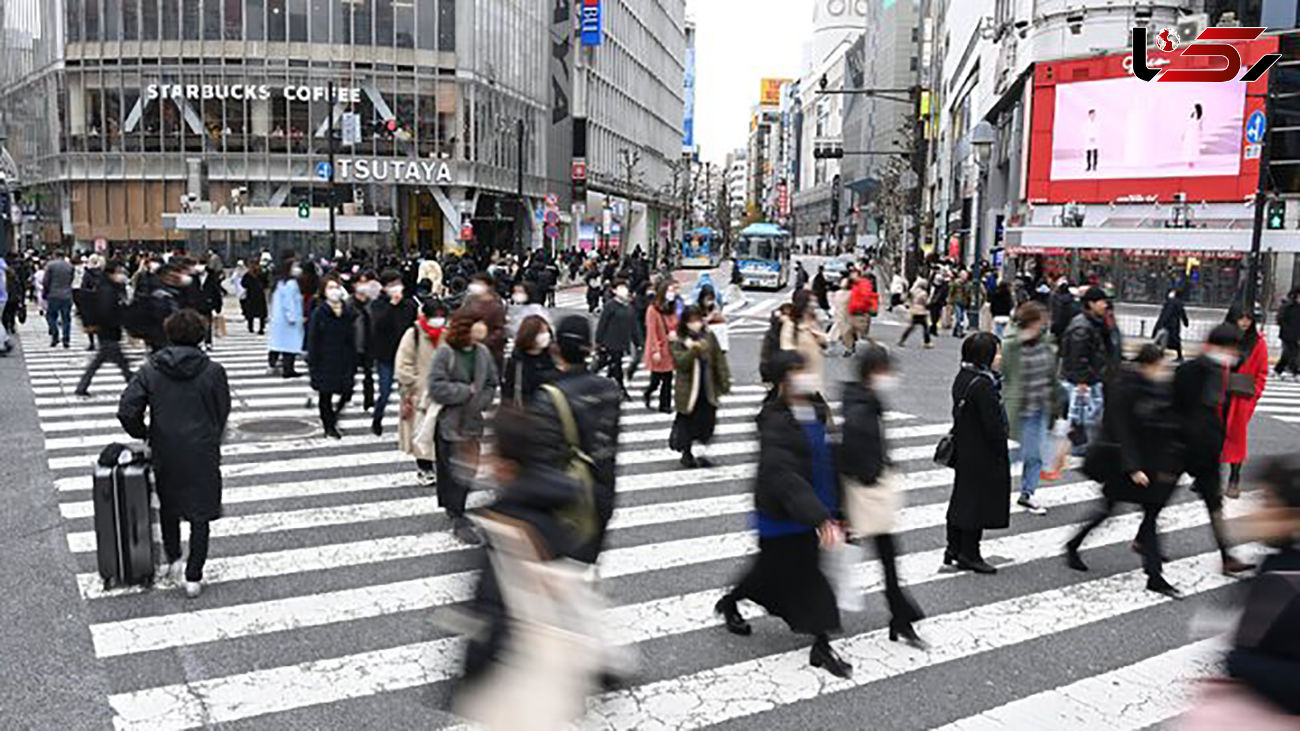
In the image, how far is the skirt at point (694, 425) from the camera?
10.7 m

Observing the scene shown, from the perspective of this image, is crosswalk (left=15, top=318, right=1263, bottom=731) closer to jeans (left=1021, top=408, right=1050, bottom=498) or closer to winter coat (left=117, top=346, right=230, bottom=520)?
jeans (left=1021, top=408, right=1050, bottom=498)

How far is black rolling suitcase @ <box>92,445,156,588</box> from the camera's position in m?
6.55

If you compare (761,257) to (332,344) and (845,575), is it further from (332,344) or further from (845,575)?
(845,575)

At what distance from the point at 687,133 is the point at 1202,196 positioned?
13134 cm

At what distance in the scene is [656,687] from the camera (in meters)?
5.54

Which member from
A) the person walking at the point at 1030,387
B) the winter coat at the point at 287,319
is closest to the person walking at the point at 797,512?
the person walking at the point at 1030,387

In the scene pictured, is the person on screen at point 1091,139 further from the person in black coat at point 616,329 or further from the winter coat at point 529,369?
the winter coat at point 529,369

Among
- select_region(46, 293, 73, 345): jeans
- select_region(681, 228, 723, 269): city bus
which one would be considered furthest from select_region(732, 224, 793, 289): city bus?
select_region(46, 293, 73, 345): jeans

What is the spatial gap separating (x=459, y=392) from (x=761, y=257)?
4264cm

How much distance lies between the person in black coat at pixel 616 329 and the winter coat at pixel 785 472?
847 cm

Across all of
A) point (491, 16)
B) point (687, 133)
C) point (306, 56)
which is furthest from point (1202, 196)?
point (687, 133)

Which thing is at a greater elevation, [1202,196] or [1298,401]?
[1202,196]

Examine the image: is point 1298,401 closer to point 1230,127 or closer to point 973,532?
point 973,532

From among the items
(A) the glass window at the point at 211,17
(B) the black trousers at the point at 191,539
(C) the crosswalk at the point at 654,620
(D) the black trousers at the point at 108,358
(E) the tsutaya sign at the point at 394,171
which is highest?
(A) the glass window at the point at 211,17
